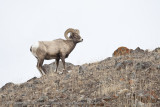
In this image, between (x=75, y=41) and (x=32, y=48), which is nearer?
(x=32, y=48)

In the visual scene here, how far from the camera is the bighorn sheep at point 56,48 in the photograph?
44.7 feet

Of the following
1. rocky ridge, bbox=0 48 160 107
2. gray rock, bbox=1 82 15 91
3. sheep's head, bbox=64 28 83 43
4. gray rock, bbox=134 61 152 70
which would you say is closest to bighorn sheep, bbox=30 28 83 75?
sheep's head, bbox=64 28 83 43

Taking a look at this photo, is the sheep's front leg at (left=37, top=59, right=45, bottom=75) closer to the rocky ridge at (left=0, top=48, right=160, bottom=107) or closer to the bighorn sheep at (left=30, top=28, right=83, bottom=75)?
the bighorn sheep at (left=30, top=28, right=83, bottom=75)

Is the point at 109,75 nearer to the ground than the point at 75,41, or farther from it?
nearer to the ground

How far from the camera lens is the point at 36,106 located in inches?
282

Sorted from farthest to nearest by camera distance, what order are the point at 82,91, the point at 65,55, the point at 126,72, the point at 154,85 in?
1. the point at 65,55
2. the point at 126,72
3. the point at 82,91
4. the point at 154,85

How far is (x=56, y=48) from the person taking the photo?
560 inches

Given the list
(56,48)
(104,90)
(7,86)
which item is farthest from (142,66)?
(7,86)

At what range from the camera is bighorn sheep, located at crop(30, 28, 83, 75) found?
1363cm

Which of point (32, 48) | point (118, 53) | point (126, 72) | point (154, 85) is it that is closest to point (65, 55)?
point (32, 48)

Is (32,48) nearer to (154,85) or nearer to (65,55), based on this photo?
(65,55)

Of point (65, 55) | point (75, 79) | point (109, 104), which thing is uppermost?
point (65, 55)

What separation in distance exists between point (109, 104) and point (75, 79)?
12.3ft

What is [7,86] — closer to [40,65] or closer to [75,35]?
[40,65]
